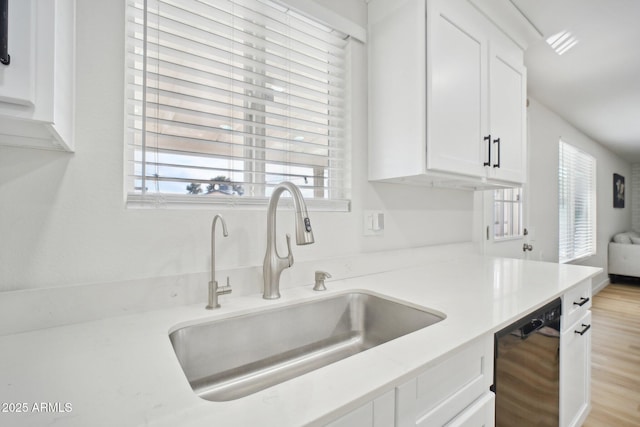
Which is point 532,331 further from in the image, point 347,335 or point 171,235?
point 171,235

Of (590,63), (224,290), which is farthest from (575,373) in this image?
(590,63)

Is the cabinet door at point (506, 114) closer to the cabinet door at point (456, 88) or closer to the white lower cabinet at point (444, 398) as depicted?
the cabinet door at point (456, 88)

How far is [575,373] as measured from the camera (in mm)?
1409

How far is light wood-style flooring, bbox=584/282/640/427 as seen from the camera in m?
1.74

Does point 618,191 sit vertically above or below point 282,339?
above

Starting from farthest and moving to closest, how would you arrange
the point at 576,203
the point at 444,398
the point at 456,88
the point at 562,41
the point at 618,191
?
the point at 618,191 < the point at 576,203 < the point at 562,41 < the point at 456,88 < the point at 444,398

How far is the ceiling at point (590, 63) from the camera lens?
69.7 inches

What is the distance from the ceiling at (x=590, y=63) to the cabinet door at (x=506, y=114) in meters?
0.35

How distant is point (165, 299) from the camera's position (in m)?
0.93

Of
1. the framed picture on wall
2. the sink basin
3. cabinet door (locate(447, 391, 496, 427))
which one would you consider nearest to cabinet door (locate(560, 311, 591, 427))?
cabinet door (locate(447, 391, 496, 427))

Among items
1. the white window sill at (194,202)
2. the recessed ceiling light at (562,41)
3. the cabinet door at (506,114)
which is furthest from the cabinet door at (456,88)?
the recessed ceiling light at (562,41)

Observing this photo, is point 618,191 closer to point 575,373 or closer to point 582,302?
point 582,302

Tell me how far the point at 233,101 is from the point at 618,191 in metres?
7.54

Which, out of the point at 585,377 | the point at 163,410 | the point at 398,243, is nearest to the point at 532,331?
the point at 398,243
